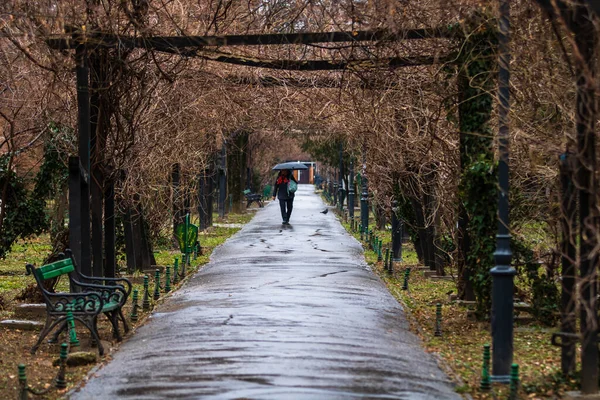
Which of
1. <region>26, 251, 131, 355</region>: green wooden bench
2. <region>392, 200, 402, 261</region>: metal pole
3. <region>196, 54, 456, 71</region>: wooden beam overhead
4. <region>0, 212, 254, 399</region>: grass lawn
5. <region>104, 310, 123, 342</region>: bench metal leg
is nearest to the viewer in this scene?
<region>0, 212, 254, 399</region>: grass lawn

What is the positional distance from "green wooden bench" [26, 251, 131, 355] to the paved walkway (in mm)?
440

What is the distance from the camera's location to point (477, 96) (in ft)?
47.1

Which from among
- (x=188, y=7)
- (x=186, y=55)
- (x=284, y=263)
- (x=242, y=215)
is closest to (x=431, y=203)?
(x=284, y=263)

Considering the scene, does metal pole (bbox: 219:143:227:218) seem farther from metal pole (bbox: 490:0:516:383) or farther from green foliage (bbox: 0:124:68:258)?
metal pole (bbox: 490:0:516:383)

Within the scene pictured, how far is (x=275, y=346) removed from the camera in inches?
463

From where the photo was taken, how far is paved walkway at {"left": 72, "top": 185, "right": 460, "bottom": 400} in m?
9.60

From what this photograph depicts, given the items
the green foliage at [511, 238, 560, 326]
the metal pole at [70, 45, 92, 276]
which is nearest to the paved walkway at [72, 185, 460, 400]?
the metal pole at [70, 45, 92, 276]

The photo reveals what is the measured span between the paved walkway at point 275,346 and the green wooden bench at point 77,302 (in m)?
0.44

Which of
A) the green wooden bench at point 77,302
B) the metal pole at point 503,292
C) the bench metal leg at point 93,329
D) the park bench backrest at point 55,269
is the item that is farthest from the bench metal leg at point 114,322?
Answer: the metal pole at point 503,292

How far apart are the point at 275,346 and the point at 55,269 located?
9.51 ft

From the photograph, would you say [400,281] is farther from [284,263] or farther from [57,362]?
[57,362]

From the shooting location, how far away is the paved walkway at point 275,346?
9.60 m

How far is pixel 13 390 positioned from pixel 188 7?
32.1ft

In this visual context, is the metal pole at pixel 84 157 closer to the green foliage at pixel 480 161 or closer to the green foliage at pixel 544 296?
the green foliage at pixel 480 161
